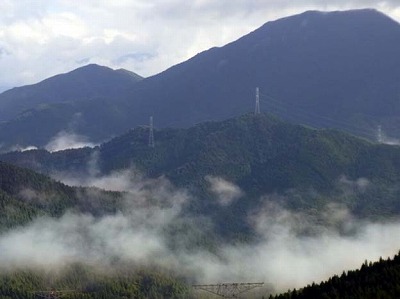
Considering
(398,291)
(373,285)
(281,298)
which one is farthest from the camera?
(281,298)

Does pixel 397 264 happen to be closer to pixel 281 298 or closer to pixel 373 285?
pixel 373 285

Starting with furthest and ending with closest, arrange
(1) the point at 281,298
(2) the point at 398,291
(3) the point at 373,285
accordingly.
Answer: (1) the point at 281,298 → (3) the point at 373,285 → (2) the point at 398,291

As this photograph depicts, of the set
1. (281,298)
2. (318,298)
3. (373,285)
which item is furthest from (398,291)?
(281,298)

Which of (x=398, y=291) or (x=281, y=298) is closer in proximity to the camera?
(x=398, y=291)

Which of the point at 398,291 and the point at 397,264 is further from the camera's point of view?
the point at 397,264

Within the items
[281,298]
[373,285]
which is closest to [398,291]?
[373,285]

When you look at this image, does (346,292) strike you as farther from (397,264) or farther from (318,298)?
(397,264)
